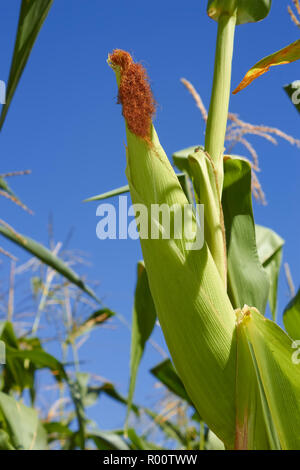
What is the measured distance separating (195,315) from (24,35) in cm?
37

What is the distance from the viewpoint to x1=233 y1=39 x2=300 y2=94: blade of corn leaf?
68cm

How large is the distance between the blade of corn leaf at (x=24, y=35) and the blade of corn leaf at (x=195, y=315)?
7.6 inches

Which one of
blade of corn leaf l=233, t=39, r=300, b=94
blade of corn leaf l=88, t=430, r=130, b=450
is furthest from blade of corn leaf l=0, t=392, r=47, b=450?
blade of corn leaf l=233, t=39, r=300, b=94

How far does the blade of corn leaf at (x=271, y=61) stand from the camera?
2.24 ft

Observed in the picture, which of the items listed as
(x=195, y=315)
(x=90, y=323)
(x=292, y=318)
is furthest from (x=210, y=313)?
(x=90, y=323)

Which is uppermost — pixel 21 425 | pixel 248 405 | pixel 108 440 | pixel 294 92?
pixel 294 92

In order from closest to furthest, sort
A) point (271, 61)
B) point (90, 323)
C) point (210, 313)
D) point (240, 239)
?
point (210, 313) → point (271, 61) → point (240, 239) → point (90, 323)

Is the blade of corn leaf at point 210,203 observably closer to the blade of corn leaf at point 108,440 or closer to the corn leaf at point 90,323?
the blade of corn leaf at point 108,440

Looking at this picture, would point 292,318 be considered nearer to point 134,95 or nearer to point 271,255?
point 271,255

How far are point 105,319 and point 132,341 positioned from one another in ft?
3.17

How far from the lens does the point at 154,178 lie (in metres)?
0.60

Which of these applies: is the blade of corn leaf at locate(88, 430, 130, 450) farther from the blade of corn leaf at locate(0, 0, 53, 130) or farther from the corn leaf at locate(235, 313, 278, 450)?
A: the blade of corn leaf at locate(0, 0, 53, 130)

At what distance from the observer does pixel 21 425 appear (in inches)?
55.3

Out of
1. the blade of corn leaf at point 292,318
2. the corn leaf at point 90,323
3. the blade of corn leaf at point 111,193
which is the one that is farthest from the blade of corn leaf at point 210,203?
the corn leaf at point 90,323
